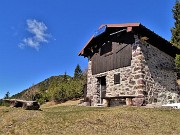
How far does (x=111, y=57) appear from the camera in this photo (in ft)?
65.7

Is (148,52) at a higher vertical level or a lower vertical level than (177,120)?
higher

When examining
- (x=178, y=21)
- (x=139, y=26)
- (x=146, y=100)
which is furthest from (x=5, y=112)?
(x=178, y=21)

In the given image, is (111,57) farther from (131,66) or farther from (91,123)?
(91,123)

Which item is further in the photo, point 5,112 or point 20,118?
point 5,112

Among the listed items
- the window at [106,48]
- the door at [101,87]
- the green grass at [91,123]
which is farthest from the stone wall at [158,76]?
the green grass at [91,123]

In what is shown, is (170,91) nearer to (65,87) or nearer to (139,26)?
(139,26)

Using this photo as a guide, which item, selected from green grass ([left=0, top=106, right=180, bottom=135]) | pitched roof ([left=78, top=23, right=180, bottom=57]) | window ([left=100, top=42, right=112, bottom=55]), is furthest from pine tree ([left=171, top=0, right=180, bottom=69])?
green grass ([left=0, top=106, right=180, bottom=135])

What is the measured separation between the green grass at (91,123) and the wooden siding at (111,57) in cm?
680

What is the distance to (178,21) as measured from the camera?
34.9m

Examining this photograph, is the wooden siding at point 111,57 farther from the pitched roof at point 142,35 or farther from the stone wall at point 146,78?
the pitched roof at point 142,35

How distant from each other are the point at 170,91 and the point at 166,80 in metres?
1.04

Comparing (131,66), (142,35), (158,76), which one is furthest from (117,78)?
(142,35)

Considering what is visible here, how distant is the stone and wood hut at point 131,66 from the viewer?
56.9 feet

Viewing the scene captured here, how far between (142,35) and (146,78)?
3.43 metres
